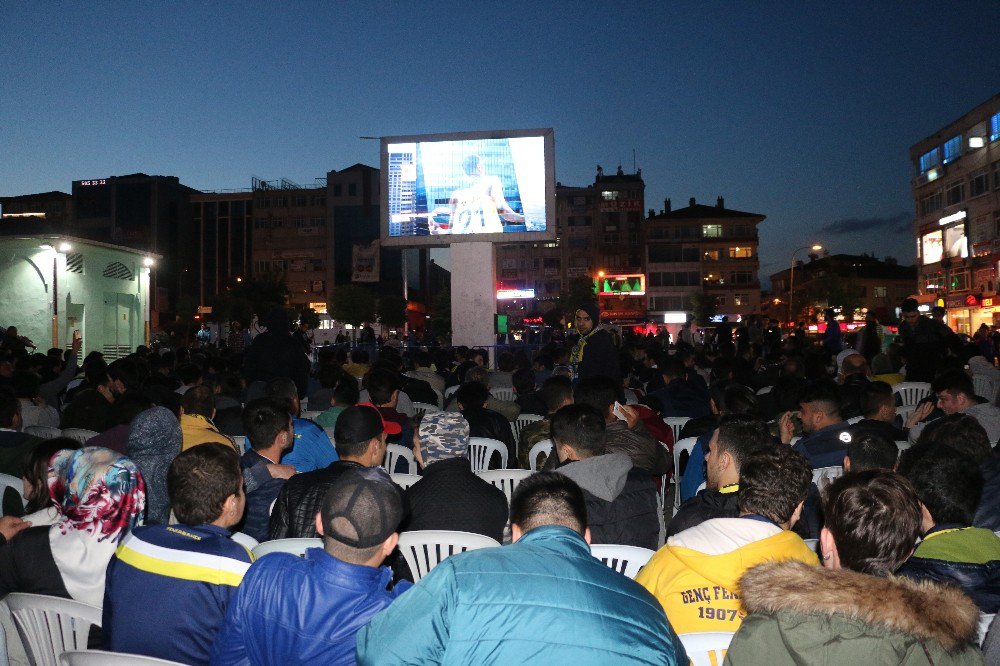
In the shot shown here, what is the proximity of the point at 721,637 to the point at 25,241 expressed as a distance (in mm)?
23905

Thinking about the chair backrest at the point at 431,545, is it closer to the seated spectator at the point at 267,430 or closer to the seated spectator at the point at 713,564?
the seated spectator at the point at 713,564

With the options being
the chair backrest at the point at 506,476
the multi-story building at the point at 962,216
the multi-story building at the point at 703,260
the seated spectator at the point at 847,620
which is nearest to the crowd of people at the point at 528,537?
the seated spectator at the point at 847,620

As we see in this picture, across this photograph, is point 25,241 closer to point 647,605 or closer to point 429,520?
point 429,520

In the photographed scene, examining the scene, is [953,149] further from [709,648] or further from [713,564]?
[709,648]

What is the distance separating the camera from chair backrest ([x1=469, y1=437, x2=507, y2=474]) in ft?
22.0

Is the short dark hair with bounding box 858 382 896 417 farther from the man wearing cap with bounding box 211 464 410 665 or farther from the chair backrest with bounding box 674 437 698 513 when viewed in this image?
the man wearing cap with bounding box 211 464 410 665

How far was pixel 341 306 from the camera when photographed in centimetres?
6212

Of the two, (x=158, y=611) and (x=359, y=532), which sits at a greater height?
(x=359, y=532)

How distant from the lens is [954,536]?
9.41ft

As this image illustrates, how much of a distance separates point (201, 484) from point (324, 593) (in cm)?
103

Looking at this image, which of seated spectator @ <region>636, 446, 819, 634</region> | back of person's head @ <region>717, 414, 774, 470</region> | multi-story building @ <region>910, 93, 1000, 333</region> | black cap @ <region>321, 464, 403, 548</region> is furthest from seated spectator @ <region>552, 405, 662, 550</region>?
multi-story building @ <region>910, 93, 1000, 333</region>

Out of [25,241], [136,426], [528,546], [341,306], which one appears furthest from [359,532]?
[341,306]

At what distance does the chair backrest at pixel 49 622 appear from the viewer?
276 centimetres

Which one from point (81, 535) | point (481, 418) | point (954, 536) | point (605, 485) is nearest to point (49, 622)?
point (81, 535)
